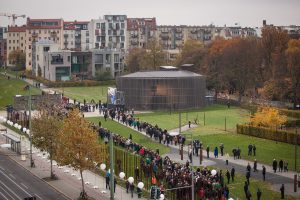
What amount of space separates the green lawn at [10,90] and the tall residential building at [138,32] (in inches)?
2150

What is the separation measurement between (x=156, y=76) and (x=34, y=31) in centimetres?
8445

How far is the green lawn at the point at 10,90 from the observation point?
92213 millimetres

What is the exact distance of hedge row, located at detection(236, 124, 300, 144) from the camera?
2157 inches

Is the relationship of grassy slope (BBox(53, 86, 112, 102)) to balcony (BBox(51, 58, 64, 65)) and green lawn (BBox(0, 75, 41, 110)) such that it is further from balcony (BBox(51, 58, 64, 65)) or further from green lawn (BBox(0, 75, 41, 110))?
balcony (BBox(51, 58, 64, 65))

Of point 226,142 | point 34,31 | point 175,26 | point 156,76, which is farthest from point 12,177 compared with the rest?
point 175,26

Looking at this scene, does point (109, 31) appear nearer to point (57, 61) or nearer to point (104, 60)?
point (104, 60)

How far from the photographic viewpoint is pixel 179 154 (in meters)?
50.5

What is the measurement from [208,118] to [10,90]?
4297 cm

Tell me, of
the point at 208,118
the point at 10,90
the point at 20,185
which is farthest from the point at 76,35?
the point at 20,185

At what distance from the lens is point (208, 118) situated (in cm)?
7369

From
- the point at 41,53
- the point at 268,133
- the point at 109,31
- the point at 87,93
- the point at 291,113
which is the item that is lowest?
the point at 268,133

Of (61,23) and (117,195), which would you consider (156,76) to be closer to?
(117,195)

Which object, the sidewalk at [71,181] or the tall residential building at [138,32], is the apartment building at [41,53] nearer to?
the tall residential building at [138,32]

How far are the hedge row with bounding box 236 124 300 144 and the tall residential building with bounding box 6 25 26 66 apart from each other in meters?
118
